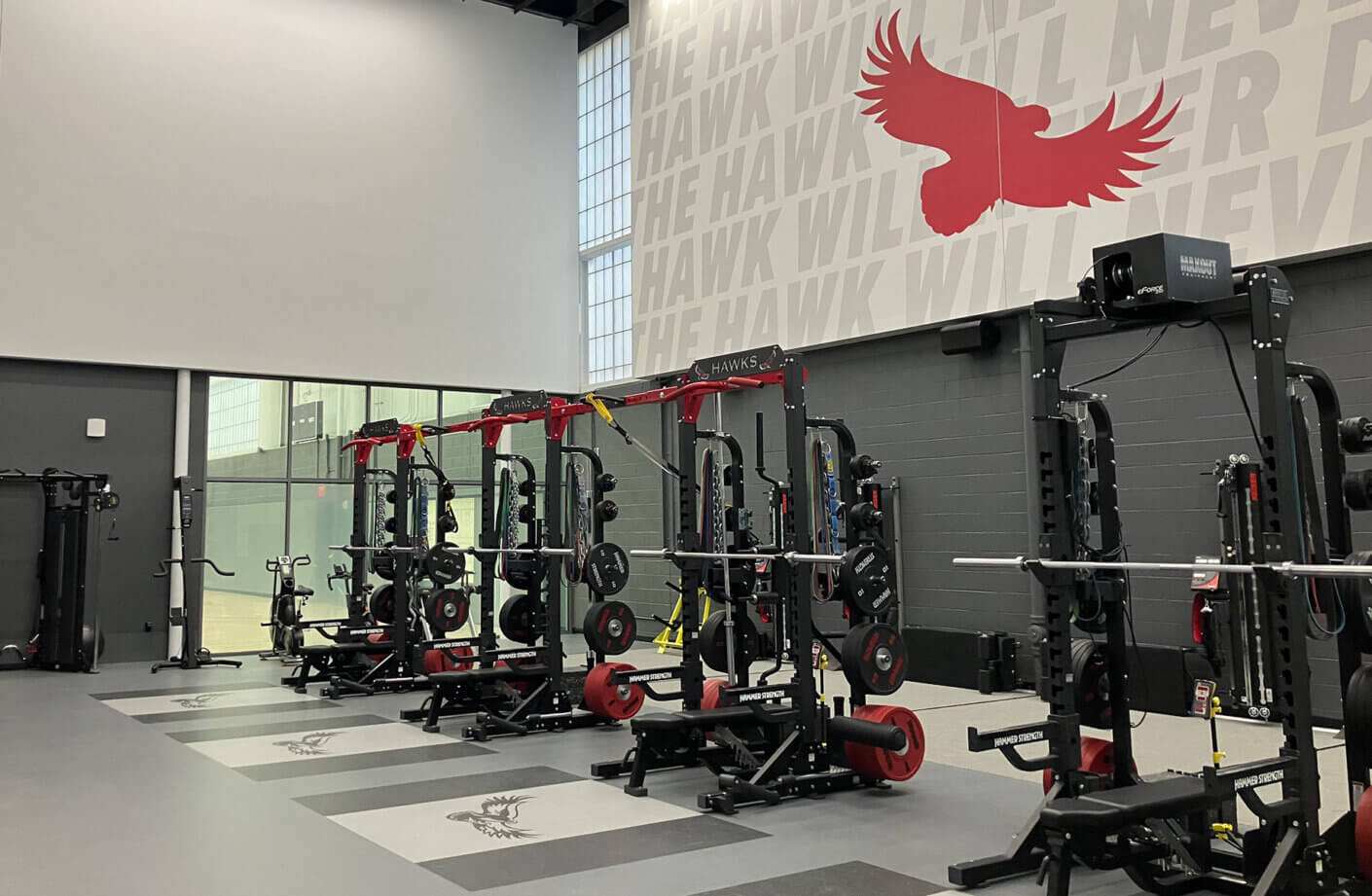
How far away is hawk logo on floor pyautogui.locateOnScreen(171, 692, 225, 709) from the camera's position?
347 inches

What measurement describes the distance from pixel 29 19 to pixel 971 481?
35.3 ft

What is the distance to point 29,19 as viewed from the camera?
11.4 meters

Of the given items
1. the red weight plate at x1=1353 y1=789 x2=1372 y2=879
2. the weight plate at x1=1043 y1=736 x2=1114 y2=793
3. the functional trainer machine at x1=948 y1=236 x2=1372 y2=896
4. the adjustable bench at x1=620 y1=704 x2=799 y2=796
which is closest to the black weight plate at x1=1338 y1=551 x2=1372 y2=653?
the functional trainer machine at x1=948 y1=236 x2=1372 y2=896

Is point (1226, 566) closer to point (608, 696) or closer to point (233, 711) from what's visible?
point (608, 696)

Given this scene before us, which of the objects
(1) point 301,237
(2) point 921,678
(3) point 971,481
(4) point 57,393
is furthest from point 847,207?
(4) point 57,393

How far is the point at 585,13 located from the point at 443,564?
358 inches

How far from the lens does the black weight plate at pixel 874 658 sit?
565 cm

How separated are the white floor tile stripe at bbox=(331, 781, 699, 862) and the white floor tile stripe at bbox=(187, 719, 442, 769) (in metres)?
1.62

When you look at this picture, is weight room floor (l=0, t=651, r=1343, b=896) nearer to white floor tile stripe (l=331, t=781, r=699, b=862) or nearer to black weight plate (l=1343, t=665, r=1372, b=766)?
white floor tile stripe (l=331, t=781, r=699, b=862)

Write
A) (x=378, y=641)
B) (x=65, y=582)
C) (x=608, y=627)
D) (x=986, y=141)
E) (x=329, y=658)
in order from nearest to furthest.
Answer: (x=608, y=627)
(x=986, y=141)
(x=329, y=658)
(x=378, y=641)
(x=65, y=582)

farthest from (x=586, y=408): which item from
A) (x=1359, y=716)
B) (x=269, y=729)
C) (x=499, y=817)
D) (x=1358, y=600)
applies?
(x=1359, y=716)

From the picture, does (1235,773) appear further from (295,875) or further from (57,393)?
(57,393)

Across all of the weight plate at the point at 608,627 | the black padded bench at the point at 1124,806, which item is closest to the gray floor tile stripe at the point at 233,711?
the weight plate at the point at 608,627

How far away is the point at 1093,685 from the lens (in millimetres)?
→ 4414
